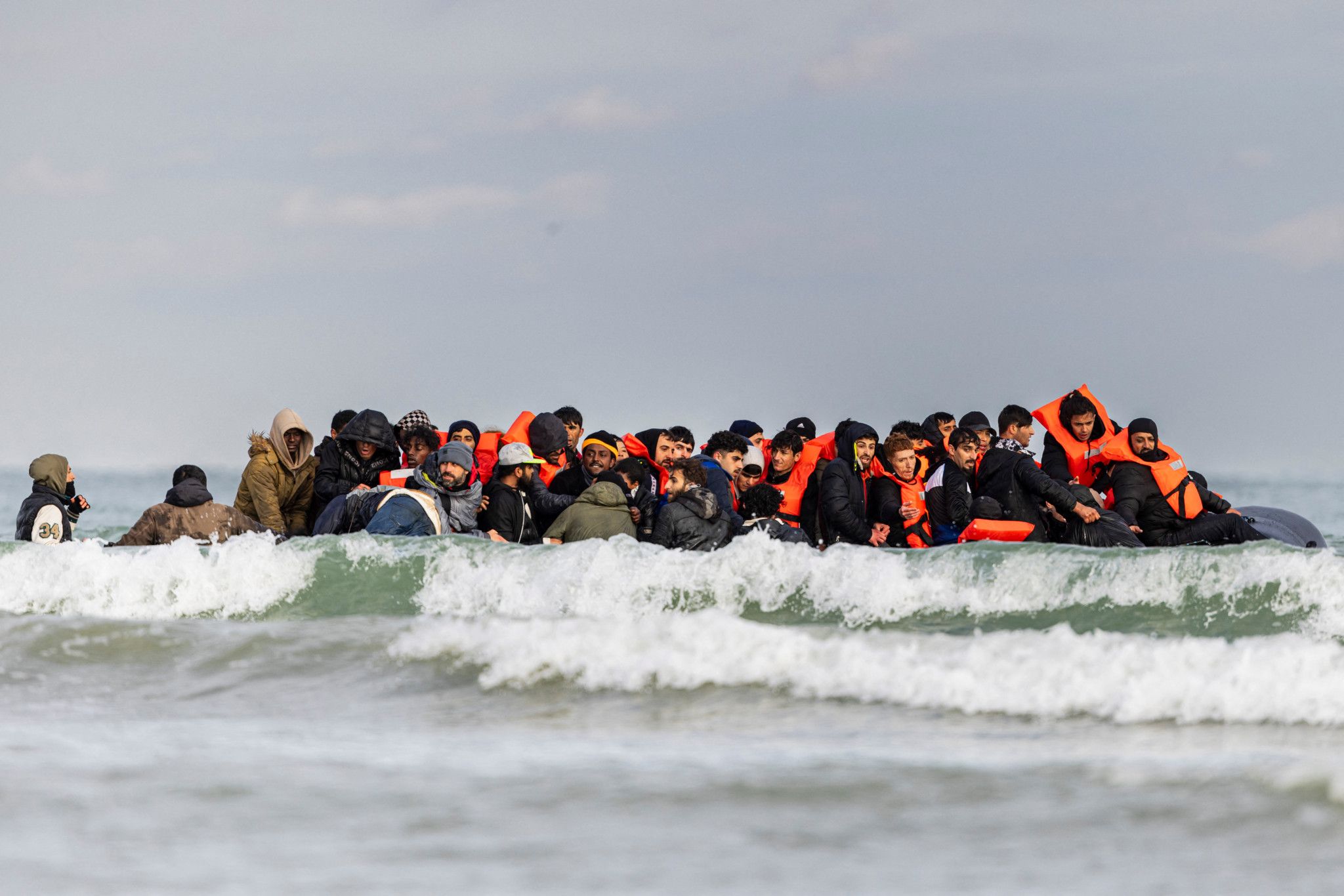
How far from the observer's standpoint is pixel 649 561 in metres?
9.29

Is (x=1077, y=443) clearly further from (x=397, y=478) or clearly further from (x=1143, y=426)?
(x=397, y=478)

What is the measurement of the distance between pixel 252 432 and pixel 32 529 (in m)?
1.80

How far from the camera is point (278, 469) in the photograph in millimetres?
10352

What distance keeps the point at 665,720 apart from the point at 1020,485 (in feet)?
15.4

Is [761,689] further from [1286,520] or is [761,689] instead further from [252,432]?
[1286,520]

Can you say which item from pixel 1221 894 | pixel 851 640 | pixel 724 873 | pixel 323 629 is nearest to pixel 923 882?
pixel 724 873

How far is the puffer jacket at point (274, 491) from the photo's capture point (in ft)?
33.7

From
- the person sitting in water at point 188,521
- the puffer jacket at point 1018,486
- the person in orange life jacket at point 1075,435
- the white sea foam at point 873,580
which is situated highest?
the person in orange life jacket at point 1075,435

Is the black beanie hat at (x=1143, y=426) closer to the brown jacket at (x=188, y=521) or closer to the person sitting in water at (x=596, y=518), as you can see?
the person sitting in water at (x=596, y=518)

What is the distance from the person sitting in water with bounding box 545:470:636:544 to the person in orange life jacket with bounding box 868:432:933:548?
6.79 ft

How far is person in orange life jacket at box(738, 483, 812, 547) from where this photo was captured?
9820 mm

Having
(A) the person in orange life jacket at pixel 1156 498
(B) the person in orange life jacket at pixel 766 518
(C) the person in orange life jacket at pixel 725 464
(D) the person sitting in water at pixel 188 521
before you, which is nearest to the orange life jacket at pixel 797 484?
(C) the person in orange life jacket at pixel 725 464

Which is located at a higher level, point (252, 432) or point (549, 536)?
point (252, 432)

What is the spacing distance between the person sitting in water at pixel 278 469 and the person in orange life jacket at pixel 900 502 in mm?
4326
